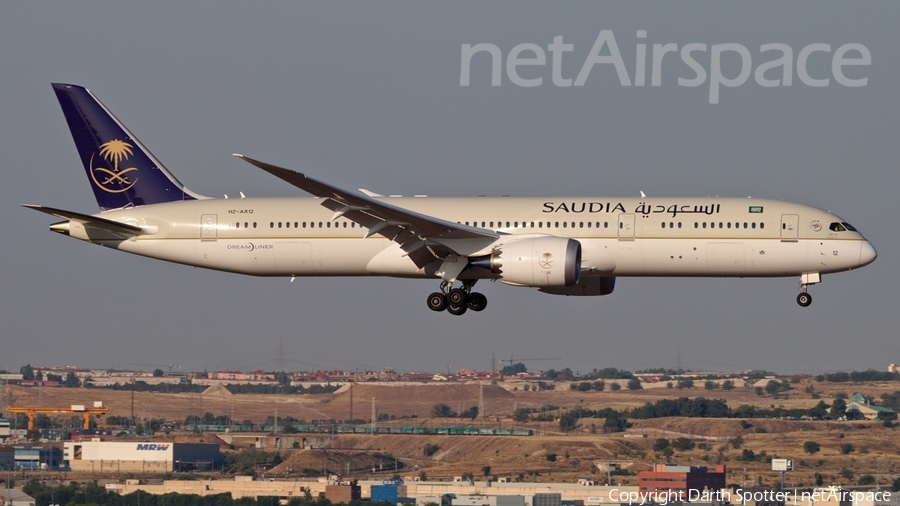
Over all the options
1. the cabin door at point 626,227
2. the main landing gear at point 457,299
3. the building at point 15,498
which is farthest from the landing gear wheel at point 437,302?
the building at point 15,498

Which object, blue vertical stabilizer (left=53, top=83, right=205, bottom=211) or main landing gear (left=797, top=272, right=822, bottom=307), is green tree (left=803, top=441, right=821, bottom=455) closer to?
main landing gear (left=797, top=272, right=822, bottom=307)

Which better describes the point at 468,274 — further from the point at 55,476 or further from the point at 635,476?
the point at 55,476

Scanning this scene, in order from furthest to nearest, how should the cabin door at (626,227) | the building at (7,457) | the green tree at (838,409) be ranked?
the green tree at (838,409) → the building at (7,457) → the cabin door at (626,227)

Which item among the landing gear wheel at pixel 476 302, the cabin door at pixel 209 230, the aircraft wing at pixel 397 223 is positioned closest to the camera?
the aircraft wing at pixel 397 223

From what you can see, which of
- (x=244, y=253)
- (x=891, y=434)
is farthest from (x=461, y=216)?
(x=891, y=434)

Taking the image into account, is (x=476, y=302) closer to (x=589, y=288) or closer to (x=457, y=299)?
(x=457, y=299)

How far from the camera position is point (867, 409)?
104 m

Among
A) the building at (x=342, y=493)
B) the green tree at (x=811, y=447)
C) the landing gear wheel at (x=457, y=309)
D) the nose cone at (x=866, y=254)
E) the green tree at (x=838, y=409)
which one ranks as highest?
the nose cone at (x=866, y=254)

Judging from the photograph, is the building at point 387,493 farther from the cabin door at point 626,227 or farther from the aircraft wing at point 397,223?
the cabin door at point 626,227

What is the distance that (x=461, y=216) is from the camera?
53.5 meters

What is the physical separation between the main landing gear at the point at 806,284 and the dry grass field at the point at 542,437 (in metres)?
25.4

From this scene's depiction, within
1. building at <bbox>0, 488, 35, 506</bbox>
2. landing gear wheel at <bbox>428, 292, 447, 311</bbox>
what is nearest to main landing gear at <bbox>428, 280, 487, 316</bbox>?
landing gear wheel at <bbox>428, 292, 447, 311</bbox>

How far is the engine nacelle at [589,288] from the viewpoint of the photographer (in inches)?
2148
